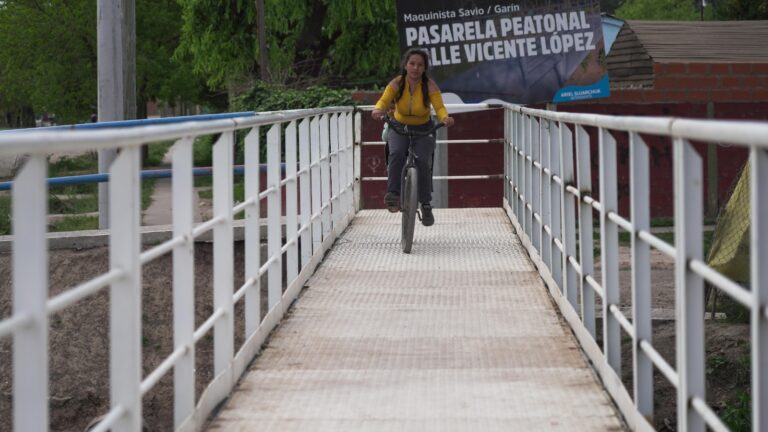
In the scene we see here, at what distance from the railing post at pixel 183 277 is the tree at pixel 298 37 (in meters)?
27.9

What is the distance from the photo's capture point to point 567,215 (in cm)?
855

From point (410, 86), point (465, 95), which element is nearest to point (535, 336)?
point (410, 86)

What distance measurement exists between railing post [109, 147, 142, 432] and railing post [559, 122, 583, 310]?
14.1 feet

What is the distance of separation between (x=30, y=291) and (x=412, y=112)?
8.95m

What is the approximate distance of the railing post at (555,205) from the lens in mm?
9391

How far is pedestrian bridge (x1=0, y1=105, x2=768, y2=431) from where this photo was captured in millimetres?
3652

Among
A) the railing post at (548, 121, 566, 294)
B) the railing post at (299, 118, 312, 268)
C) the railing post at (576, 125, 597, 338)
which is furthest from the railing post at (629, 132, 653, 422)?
the railing post at (299, 118, 312, 268)

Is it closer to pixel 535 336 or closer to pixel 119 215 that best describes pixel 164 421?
pixel 535 336

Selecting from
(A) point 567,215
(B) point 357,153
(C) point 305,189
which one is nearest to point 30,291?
(A) point 567,215

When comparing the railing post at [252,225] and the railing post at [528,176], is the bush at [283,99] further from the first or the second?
the railing post at [252,225]

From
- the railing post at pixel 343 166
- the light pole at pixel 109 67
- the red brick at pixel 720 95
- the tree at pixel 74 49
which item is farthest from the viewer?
the tree at pixel 74 49

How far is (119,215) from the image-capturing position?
448 centimetres

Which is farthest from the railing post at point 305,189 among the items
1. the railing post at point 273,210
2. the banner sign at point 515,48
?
the banner sign at point 515,48

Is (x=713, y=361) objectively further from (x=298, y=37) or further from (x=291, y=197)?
(x=298, y=37)
